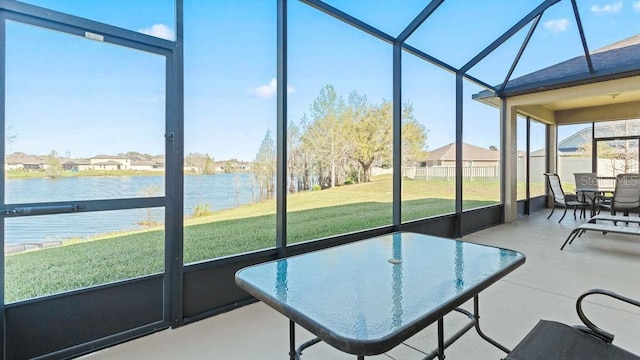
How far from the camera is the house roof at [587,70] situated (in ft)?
17.5

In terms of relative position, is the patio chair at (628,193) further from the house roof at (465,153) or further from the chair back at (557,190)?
the house roof at (465,153)

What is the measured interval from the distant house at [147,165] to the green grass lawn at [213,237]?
46cm

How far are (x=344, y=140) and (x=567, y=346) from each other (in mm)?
4227

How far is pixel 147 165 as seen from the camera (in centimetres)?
237

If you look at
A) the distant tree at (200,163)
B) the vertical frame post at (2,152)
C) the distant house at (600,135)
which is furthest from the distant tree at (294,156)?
the distant house at (600,135)

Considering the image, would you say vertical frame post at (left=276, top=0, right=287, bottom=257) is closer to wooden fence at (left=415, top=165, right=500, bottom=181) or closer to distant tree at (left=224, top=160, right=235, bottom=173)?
distant tree at (left=224, top=160, right=235, bottom=173)

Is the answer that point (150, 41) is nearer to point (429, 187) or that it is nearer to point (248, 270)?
point (248, 270)

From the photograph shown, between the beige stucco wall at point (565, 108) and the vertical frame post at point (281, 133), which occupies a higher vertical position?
the beige stucco wall at point (565, 108)

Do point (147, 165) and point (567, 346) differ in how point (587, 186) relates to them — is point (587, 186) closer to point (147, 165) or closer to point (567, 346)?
point (567, 346)

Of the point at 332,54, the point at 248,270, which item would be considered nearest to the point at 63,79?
the point at 248,270

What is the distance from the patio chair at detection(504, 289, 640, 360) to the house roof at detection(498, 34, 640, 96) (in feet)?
18.8

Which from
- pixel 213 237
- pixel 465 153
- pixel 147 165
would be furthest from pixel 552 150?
pixel 147 165

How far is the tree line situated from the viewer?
4.53m

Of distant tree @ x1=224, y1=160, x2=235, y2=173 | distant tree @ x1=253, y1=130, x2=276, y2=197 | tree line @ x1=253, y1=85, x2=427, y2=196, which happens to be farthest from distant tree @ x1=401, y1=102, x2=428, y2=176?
distant tree @ x1=224, y1=160, x2=235, y2=173
